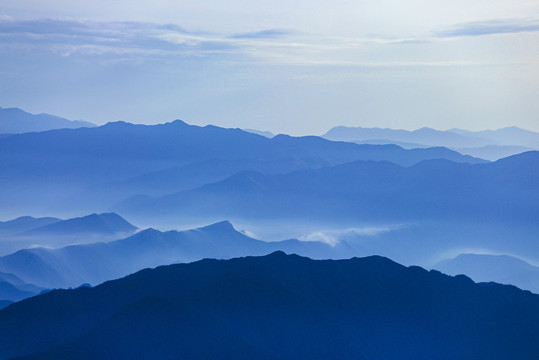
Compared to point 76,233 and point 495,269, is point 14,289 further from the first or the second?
point 495,269

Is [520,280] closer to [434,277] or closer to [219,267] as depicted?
[434,277]

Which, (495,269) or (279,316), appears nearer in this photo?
(279,316)

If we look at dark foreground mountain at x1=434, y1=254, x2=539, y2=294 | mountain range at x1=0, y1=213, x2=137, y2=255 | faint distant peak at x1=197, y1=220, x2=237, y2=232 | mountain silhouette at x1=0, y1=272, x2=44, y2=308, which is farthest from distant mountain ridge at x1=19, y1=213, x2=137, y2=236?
dark foreground mountain at x1=434, y1=254, x2=539, y2=294

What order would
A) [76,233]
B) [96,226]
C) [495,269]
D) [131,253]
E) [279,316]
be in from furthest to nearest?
[96,226], [76,233], [495,269], [131,253], [279,316]

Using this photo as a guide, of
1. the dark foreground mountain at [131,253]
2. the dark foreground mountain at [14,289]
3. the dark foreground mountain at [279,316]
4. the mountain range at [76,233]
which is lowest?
the dark foreground mountain at [279,316]

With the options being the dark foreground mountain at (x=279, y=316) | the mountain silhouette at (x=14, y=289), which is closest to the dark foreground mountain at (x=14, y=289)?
the mountain silhouette at (x=14, y=289)

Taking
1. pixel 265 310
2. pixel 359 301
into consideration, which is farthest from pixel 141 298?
pixel 359 301

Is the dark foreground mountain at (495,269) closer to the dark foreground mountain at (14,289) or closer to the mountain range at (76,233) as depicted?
the mountain range at (76,233)

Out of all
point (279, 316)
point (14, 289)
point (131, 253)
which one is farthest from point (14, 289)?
point (279, 316)
